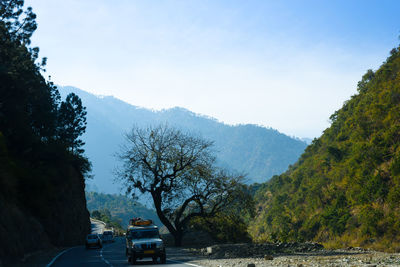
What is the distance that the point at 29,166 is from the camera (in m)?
48.0

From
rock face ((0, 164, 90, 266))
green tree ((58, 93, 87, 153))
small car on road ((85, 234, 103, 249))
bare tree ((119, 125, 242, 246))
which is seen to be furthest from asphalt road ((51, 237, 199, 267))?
green tree ((58, 93, 87, 153))

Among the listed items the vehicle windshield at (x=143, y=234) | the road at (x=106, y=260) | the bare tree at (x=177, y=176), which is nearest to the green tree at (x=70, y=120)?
the bare tree at (x=177, y=176)

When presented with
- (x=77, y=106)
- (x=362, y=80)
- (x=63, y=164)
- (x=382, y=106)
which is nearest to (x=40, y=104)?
(x=63, y=164)

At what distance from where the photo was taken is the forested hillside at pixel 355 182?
62.1 m

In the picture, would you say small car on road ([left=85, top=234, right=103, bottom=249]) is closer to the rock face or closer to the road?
the rock face

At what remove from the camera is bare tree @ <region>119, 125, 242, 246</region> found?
115ft

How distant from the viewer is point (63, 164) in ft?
186

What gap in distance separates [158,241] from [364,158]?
57.9 metres

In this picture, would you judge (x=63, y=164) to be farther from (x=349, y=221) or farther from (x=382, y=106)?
(x=382, y=106)

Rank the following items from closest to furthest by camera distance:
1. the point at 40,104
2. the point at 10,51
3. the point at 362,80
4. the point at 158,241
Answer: the point at 158,241 → the point at 10,51 → the point at 40,104 → the point at 362,80

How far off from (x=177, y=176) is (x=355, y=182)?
147 ft

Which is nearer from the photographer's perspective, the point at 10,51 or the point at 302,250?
the point at 302,250

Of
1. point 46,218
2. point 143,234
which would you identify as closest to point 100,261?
point 143,234

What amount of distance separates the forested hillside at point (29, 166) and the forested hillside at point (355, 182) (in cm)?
2784
